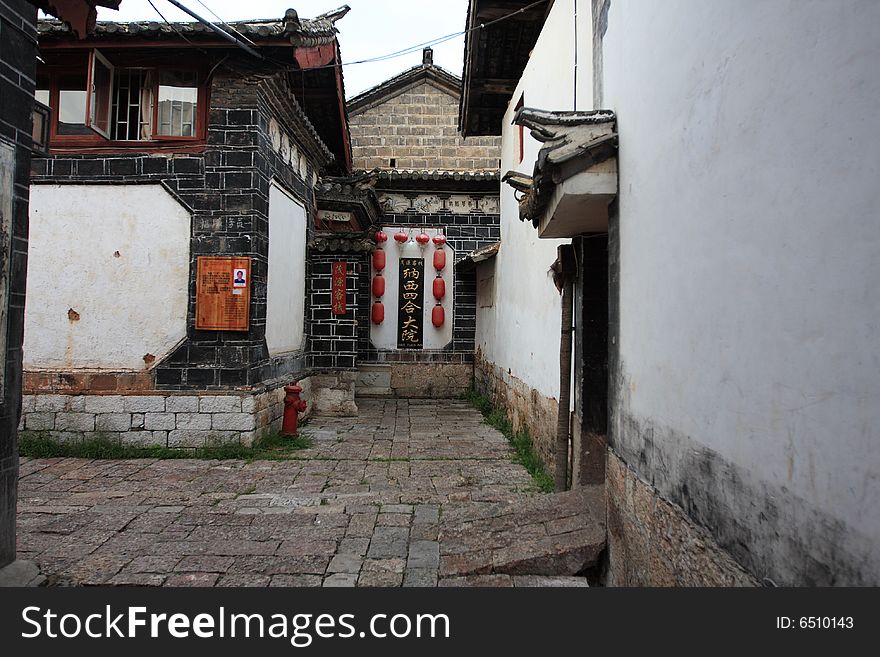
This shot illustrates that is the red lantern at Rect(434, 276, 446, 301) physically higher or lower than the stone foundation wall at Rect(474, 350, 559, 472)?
higher

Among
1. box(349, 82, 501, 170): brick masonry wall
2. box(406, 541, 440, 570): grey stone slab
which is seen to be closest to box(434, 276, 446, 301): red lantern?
box(349, 82, 501, 170): brick masonry wall

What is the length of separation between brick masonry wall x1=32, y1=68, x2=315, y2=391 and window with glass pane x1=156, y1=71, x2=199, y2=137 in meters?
0.25

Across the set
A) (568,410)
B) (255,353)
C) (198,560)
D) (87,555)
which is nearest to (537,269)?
(568,410)

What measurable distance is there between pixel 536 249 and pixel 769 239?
5.17 meters

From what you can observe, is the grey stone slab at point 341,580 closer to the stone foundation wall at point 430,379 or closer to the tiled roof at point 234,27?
the tiled roof at point 234,27

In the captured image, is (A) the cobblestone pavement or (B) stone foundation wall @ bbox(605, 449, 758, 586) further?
(A) the cobblestone pavement

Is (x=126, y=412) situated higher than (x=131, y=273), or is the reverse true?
(x=131, y=273)

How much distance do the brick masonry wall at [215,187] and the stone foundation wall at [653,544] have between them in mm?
4829

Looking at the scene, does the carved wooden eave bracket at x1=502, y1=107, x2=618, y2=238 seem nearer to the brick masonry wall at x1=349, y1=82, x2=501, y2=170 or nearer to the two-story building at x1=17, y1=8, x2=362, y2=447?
the two-story building at x1=17, y1=8, x2=362, y2=447

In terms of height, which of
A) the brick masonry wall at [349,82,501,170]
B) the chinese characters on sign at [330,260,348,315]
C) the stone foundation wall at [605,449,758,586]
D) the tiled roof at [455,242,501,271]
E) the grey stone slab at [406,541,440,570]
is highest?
the brick masonry wall at [349,82,501,170]

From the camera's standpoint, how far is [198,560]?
395 cm

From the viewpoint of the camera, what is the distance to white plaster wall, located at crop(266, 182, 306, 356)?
26.0 feet
